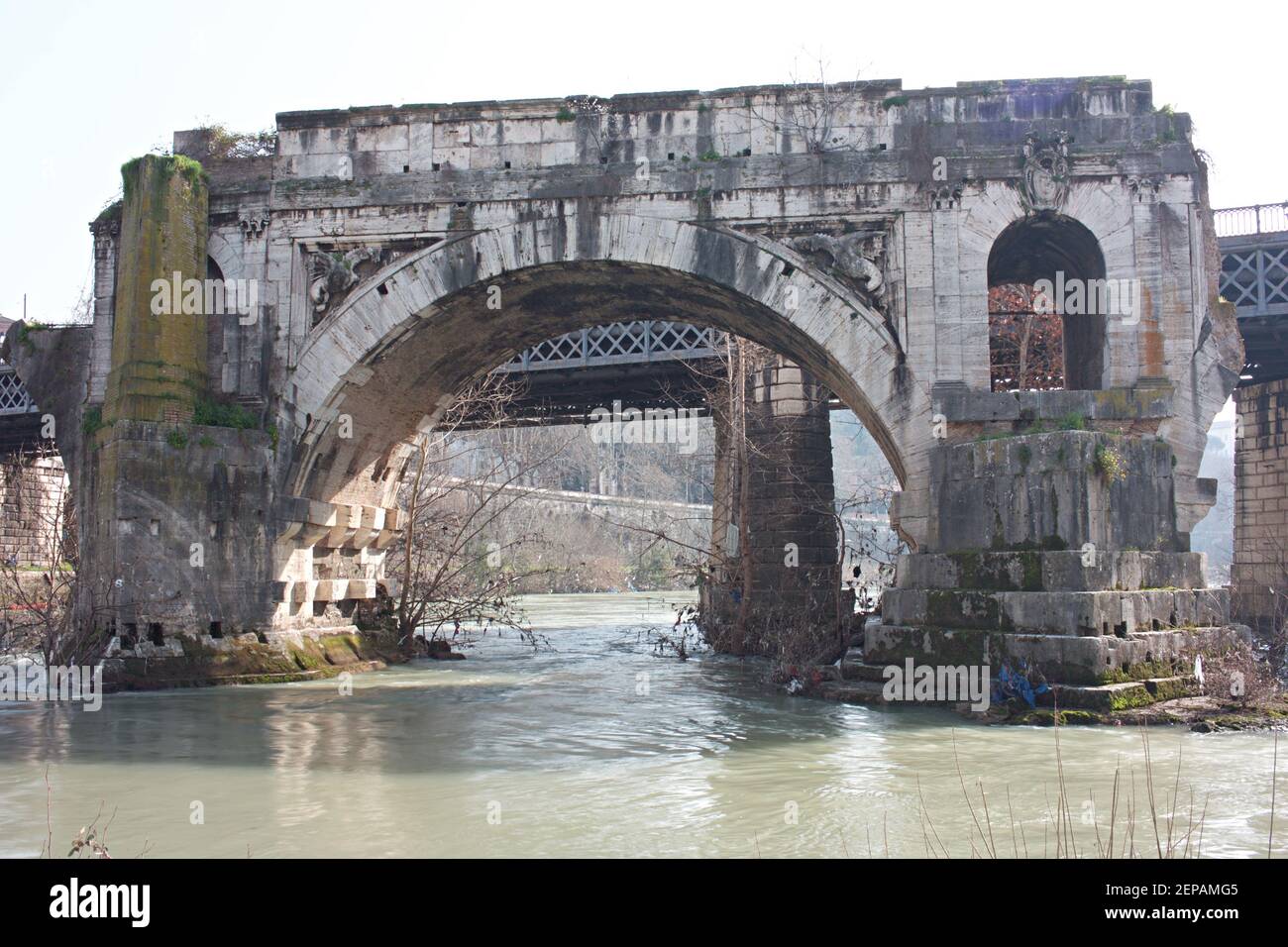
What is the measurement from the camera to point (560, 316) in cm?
1459

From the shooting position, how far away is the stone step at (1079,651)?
9.53 meters

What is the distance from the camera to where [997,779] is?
23.8ft

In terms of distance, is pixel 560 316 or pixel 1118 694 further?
pixel 560 316

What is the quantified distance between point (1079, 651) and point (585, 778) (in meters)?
4.52

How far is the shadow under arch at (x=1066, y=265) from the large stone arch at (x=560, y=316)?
6.62 ft

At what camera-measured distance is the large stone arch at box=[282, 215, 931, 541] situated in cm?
1220

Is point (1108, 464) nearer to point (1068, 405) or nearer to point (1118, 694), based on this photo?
point (1068, 405)

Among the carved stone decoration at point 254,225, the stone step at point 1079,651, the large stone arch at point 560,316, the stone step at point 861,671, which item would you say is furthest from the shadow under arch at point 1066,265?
the carved stone decoration at point 254,225

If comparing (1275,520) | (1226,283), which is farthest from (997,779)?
(1275,520)

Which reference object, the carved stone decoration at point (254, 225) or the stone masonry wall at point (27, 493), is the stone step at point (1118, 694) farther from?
the stone masonry wall at point (27, 493)

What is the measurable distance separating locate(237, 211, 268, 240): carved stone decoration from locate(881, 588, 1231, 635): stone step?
27.6 ft

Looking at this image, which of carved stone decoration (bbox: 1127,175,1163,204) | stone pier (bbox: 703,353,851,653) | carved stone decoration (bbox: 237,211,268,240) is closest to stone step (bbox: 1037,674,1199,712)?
carved stone decoration (bbox: 1127,175,1163,204)

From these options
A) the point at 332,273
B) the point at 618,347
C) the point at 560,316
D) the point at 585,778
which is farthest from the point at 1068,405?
the point at 618,347

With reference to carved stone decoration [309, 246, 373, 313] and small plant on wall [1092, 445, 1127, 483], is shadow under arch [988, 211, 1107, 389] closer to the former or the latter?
small plant on wall [1092, 445, 1127, 483]
